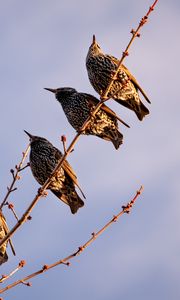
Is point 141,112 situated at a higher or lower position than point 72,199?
higher

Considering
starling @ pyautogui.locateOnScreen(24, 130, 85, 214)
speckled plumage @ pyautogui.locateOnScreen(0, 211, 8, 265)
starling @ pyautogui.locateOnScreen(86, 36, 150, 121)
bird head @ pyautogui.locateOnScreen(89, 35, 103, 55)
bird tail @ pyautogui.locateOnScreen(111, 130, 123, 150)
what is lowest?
speckled plumage @ pyautogui.locateOnScreen(0, 211, 8, 265)

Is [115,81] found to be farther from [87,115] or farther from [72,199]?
[72,199]

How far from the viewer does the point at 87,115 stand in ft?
27.7

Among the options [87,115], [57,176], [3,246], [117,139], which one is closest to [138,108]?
[117,139]

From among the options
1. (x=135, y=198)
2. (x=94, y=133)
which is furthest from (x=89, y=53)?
(x=135, y=198)

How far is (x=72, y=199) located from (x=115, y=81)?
1.70 m

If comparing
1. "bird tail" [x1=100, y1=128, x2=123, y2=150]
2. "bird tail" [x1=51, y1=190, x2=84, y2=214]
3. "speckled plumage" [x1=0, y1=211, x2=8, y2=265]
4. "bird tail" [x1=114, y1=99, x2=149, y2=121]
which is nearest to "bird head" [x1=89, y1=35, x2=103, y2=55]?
"bird tail" [x1=114, y1=99, x2=149, y2=121]

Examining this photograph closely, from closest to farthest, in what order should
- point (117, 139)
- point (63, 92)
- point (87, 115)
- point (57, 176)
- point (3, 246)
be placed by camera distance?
point (3, 246), point (57, 176), point (87, 115), point (117, 139), point (63, 92)

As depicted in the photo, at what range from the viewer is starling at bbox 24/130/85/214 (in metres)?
8.29

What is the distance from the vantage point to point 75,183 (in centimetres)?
817

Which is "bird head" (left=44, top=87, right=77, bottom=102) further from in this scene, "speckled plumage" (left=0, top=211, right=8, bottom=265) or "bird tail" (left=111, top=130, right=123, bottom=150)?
"speckled plumage" (left=0, top=211, right=8, bottom=265)

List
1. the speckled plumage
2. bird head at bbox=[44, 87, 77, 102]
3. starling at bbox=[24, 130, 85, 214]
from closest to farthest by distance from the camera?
the speckled plumage < starling at bbox=[24, 130, 85, 214] < bird head at bbox=[44, 87, 77, 102]

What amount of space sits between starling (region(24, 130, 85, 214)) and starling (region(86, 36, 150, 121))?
43.4 inches

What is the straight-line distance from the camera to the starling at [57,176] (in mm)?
8289
